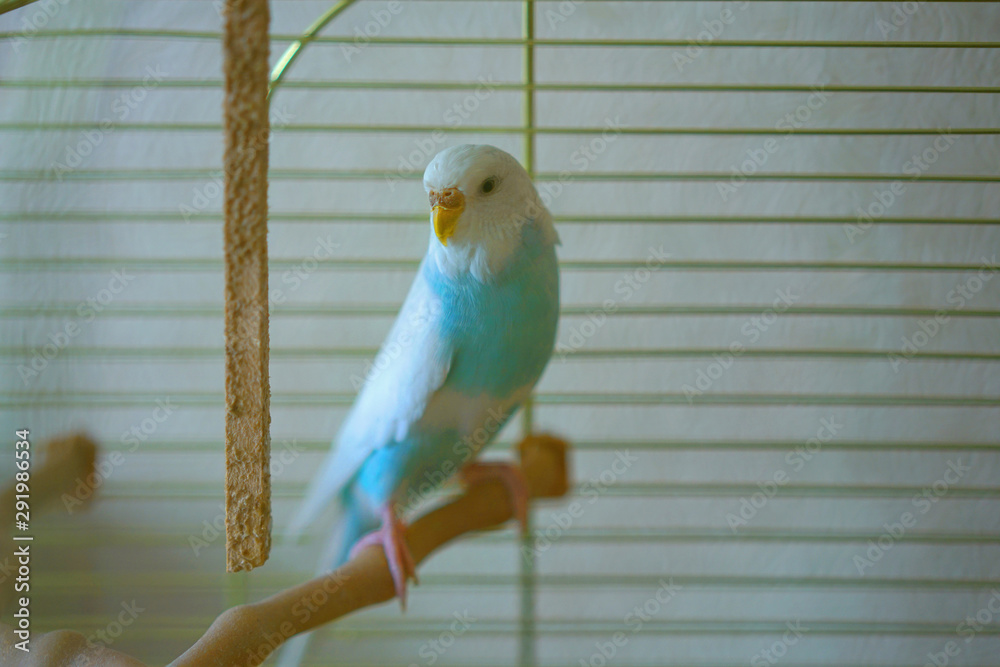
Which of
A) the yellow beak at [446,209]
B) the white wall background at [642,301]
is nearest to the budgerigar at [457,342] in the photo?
the yellow beak at [446,209]

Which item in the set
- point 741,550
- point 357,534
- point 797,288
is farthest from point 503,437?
point 797,288

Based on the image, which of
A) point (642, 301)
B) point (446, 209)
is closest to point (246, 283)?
point (446, 209)

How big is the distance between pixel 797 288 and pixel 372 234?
31.9 inches

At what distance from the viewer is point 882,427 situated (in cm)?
122

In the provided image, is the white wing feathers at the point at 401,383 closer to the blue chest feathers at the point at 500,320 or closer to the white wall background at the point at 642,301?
the blue chest feathers at the point at 500,320

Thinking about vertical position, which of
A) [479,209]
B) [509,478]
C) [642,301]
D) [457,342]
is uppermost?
[479,209]

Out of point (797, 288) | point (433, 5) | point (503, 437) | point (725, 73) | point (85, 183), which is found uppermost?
point (433, 5)

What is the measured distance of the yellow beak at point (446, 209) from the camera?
2.31 feet

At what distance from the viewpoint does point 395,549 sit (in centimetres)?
84

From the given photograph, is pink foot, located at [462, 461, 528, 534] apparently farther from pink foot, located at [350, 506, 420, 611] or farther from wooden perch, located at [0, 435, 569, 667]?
pink foot, located at [350, 506, 420, 611]

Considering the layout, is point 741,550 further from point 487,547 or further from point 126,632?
point 126,632

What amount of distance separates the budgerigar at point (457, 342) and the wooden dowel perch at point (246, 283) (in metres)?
0.28

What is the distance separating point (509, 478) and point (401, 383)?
0.28 meters

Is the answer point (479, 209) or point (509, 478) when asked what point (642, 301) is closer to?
point (509, 478)
